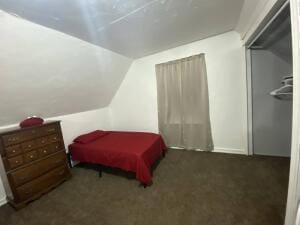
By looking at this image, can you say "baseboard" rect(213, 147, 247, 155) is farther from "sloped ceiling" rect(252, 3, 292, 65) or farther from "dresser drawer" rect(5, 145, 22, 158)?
"dresser drawer" rect(5, 145, 22, 158)

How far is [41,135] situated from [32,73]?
0.92 meters

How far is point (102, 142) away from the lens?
115 inches

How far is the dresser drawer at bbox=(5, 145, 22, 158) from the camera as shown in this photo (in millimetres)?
1988

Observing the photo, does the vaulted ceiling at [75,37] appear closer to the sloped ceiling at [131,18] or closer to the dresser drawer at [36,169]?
the sloped ceiling at [131,18]

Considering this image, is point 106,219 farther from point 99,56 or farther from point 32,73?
point 99,56

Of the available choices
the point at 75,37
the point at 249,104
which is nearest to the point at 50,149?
the point at 75,37

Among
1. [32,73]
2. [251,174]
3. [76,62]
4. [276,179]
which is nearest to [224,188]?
[251,174]

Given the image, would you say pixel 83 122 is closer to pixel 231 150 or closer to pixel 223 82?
pixel 223 82

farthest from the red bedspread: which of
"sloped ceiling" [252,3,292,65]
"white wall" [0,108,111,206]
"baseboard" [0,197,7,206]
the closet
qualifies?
"sloped ceiling" [252,3,292,65]

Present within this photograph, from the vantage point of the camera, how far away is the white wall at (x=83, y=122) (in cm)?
314

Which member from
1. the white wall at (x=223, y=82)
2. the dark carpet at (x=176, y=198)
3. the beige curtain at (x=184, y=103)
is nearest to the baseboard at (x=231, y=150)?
the white wall at (x=223, y=82)

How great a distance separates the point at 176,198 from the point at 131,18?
2318 millimetres

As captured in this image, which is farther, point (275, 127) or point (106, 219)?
point (275, 127)

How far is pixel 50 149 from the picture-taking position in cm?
246
